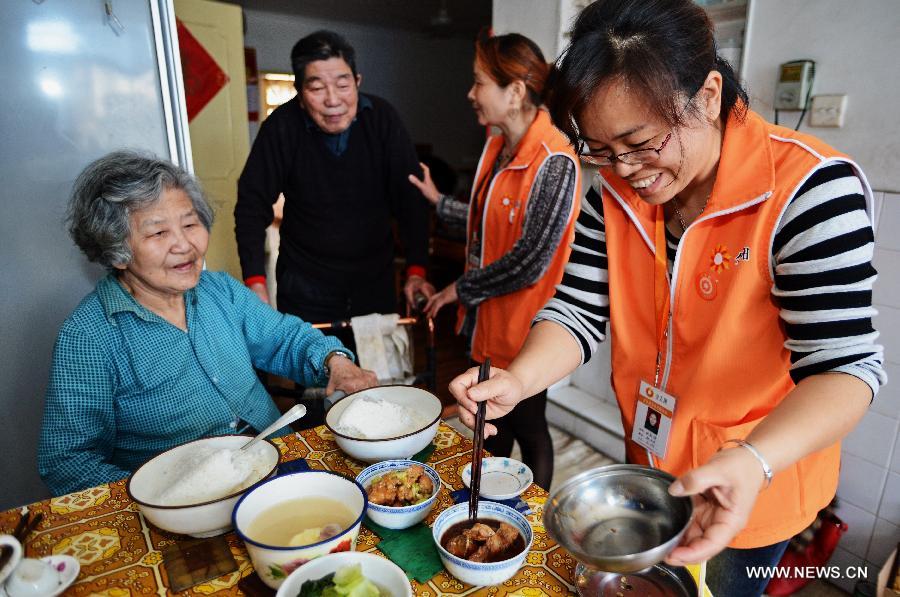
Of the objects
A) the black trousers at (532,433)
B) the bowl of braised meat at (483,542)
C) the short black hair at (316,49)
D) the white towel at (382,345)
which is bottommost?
the black trousers at (532,433)

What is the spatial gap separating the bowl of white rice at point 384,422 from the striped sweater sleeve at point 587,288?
1.15 ft

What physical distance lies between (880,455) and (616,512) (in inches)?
64.6

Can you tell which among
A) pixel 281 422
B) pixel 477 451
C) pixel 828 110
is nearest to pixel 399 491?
pixel 477 451

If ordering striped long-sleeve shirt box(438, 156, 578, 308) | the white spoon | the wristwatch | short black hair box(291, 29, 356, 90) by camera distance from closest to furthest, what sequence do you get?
the white spoon → the wristwatch → striped long-sleeve shirt box(438, 156, 578, 308) → short black hair box(291, 29, 356, 90)

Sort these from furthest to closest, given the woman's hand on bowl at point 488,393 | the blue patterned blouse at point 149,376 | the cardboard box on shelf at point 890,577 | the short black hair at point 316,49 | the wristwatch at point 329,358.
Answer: the short black hair at point 316,49 → the cardboard box on shelf at point 890,577 → the wristwatch at point 329,358 → the blue patterned blouse at point 149,376 → the woman's hand on bowl at point 488,393

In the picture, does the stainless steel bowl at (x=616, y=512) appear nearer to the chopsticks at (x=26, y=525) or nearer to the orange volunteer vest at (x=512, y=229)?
the chopsticks at (x=26, y=525)

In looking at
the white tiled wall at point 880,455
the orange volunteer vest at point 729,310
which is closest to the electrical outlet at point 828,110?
the white tiled wall at point 880,455

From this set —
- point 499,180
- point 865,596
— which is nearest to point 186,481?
point 499,180

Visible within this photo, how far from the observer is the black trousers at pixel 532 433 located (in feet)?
7.21

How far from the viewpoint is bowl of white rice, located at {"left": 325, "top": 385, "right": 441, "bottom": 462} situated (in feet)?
3.92

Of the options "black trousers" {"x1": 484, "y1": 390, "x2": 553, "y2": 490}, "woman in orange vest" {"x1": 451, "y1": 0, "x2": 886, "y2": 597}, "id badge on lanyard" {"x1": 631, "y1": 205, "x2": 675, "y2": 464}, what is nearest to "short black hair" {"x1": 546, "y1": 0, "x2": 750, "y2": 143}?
"woman in orange vest" {"x1": 451, "y1": 0, "x2": 886, "y2": 597}

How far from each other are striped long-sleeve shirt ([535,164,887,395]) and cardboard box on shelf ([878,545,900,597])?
1413 mm

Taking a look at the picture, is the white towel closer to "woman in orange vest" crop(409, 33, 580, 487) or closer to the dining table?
"woman in orange vest" crop(409, 33, 580, 487)

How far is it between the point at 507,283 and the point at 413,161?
2.79 ft
